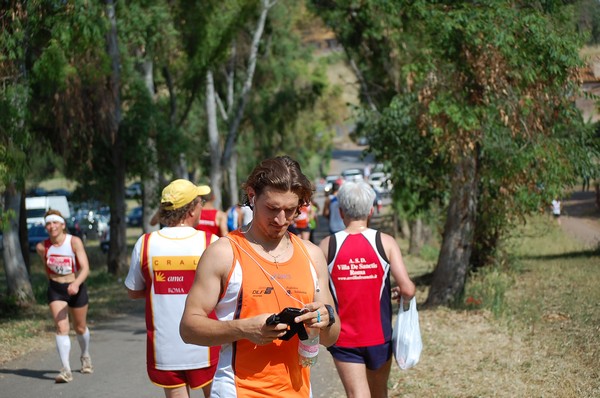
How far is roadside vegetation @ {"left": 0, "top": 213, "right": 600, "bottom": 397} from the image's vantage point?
8047 millimetres

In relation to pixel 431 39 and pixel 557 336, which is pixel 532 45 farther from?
pixel 557 336

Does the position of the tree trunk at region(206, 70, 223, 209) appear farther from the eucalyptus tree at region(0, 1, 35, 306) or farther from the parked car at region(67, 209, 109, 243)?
the eucalyptus tree at region(0, 1, 35, 306)

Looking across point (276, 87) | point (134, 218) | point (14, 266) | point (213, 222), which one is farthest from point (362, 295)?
point (134, 218)

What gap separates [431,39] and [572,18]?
2099mm

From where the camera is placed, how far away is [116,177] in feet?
69.1

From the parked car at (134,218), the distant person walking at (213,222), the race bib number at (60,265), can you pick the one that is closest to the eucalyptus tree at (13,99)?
the race bib number at (60,265)

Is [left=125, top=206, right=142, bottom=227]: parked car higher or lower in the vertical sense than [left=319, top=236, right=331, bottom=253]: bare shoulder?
lower

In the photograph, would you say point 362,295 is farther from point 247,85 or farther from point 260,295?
point 247,85

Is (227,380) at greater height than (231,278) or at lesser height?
lesser

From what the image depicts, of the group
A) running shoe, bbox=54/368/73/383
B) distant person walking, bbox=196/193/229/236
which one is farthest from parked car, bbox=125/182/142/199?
running shoe, bbox=54/368/73/383

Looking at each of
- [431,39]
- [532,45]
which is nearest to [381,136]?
[431,39]

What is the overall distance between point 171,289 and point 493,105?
24.2 feet

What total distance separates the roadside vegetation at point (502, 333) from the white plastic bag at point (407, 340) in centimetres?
199

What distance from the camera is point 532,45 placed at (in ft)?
37.7
